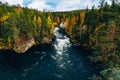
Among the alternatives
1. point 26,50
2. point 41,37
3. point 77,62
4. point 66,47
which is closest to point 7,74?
point 77,62

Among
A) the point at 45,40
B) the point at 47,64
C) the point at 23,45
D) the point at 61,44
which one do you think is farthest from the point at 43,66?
the point at 45,40

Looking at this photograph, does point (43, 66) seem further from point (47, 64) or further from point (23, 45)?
point (23, 45)

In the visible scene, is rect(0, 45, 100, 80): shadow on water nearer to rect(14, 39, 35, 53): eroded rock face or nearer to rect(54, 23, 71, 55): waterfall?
rect(14, 39, 35, 53): eroded rock face

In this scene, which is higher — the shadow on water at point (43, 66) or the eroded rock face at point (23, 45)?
the eroded rock face at point (23, 45)

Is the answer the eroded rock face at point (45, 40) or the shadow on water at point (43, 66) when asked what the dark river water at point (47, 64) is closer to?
the shadow on water at point (43, 66)

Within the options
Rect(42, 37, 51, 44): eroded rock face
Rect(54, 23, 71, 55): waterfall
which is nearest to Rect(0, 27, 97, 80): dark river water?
Rect(54, 23, 71, 55): waterfall

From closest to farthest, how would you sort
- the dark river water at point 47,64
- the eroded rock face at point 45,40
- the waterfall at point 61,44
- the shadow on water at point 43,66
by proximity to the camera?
the shadow on water at point 43,66 < the dark river water at point 47,64 < the waterfall at point 61,44 < the eroded rock face at point 45,40

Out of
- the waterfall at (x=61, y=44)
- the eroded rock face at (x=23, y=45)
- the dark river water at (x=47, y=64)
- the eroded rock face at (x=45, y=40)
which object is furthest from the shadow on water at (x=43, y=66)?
the eroded rock face at (x=45, y=40)
